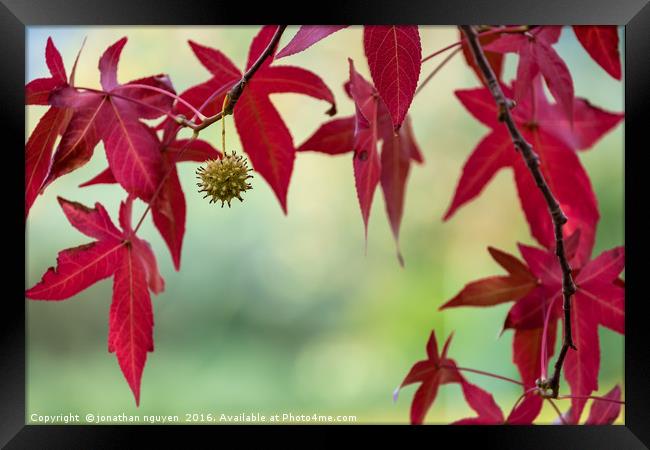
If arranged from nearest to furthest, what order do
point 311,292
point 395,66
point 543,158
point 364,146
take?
point 395,66 → point 364,146 → point 543,158 → point 311,292

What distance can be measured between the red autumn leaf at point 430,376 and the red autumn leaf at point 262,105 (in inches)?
7.8

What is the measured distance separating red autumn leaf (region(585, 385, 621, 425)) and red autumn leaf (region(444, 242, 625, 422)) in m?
0.05

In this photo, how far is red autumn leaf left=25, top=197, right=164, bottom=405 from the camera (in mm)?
525

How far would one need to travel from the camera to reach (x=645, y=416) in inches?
22.0

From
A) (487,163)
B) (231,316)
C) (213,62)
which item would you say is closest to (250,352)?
(231,316)

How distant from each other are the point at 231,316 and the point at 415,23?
1.49m

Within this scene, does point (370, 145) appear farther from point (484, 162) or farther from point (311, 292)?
point (311, 292)

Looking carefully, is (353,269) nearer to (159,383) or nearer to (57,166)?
(159,383)

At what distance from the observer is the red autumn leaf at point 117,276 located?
20.7 inches

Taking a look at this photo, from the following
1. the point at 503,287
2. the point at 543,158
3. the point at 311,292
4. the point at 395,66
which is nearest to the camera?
the point at 395,66

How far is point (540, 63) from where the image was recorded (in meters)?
0.54

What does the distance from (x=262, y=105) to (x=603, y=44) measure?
30cm

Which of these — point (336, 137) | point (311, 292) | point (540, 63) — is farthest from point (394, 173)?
point (311, 292)

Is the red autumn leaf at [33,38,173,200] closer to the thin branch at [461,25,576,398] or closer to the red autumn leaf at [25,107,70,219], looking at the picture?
the red autumn leaf at [25,107,70,219]
